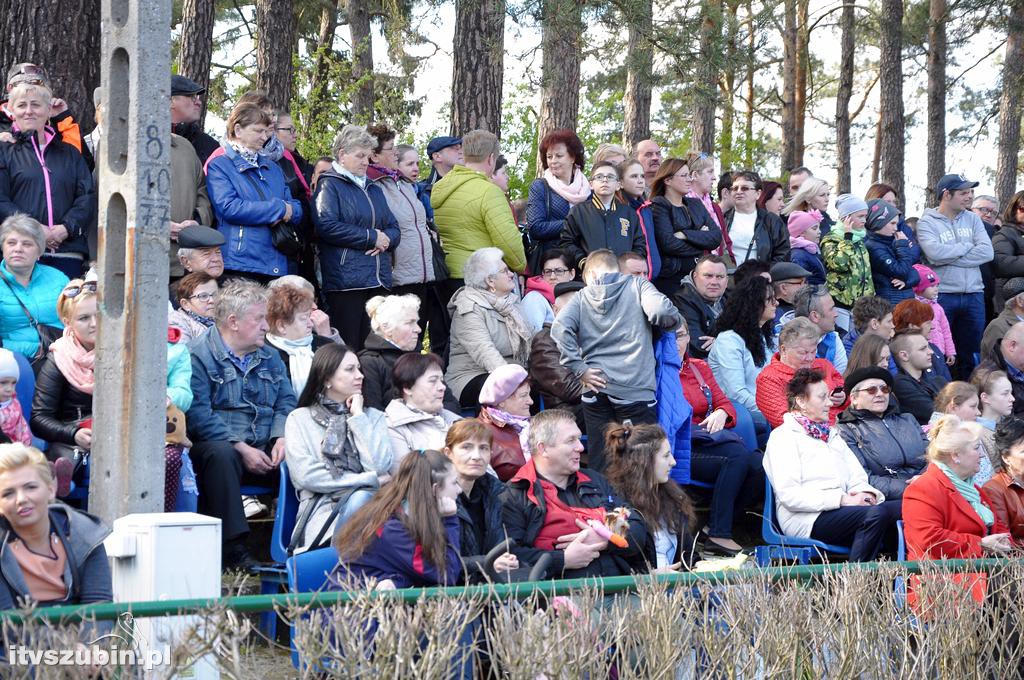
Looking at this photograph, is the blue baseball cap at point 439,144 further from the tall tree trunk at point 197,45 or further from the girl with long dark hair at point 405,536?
the girl with long dark hair at point 405,536

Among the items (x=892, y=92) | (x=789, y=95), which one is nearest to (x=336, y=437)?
(x=892, y=92)

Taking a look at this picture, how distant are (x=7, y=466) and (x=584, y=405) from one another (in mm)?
4213

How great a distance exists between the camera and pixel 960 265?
11.7 meters

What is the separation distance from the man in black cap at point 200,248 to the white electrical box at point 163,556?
328cm

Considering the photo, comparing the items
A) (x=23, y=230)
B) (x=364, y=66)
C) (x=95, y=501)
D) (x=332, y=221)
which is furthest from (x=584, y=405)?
(x=364, y=66)

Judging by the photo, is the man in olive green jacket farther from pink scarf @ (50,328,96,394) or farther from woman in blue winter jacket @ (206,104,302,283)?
pink scarf @ (50,328,96,394)

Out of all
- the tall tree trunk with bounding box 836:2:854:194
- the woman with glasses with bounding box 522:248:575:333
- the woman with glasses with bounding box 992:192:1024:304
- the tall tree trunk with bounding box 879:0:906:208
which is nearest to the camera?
the woman with glasses with bounding box 522:248:575:333

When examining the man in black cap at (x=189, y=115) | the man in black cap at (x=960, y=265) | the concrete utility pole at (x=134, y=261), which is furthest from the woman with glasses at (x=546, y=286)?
the concrete utility pole at (x=134, y=261)

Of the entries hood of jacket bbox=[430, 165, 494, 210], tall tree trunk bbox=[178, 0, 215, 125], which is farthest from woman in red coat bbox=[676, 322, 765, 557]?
tall tree trunk bbox=[178, 0, 215, 125]

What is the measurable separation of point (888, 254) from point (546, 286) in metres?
3.55

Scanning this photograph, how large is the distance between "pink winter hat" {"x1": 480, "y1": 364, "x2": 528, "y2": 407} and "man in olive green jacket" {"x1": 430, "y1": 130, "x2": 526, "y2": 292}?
76.1 inches

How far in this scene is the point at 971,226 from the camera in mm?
11836

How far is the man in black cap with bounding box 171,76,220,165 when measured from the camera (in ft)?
27.4

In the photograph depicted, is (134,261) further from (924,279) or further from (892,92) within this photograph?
(892,92)
